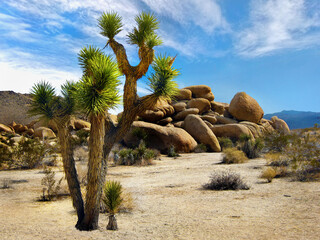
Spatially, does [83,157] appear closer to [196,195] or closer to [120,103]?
[196,195]

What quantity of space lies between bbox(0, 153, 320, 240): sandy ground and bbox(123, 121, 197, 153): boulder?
499 inches

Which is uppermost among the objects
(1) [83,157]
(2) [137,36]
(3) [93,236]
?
(2) [137,36]

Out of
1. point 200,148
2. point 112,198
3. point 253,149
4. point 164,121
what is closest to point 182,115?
point 164,121

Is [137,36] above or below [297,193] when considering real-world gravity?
above

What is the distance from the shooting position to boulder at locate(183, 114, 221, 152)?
25.1 m

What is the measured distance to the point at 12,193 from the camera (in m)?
9.16

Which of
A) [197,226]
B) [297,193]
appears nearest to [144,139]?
[297,193]

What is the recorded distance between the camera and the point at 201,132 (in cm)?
2561

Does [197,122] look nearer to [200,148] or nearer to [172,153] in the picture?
[200,148]

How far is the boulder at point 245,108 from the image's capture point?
34.6 meters

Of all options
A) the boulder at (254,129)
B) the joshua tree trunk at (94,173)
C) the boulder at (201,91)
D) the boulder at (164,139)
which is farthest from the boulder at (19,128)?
the joshua tree trunk at (94,173)

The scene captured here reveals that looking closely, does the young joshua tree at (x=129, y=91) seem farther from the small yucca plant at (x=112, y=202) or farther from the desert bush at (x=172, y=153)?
the desert bush at (x=172, y=153)

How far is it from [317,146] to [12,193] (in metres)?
11.4

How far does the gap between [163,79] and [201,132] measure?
65.5 feet
